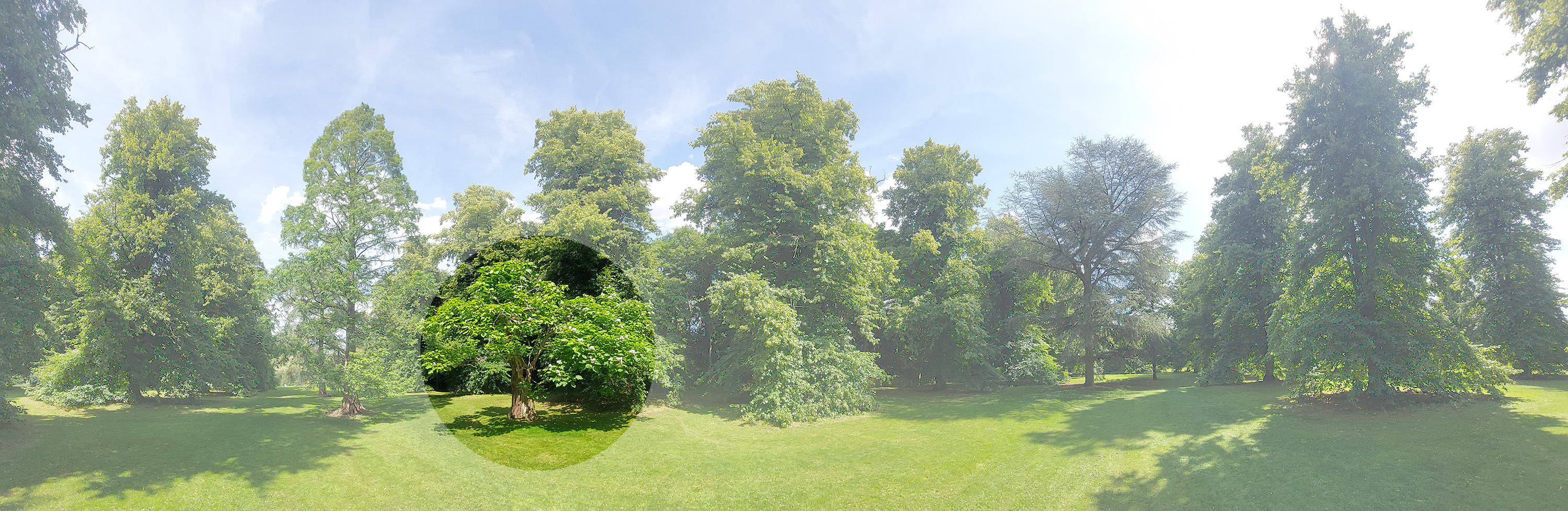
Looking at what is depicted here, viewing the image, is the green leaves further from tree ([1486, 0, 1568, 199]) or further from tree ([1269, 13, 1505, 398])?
tree ([1486, 0, 1568, 199])

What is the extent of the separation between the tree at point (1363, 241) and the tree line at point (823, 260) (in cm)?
7

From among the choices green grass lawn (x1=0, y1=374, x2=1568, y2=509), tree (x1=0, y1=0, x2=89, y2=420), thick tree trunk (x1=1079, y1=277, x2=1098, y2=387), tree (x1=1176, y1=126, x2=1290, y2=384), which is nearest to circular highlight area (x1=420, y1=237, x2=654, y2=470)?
green grass lawn (x1=0, y1=374, x2=1568, y2=509)

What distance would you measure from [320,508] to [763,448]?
8.45m

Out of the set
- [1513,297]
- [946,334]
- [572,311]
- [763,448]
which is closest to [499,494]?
[572,311]

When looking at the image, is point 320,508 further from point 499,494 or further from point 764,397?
point 764,397

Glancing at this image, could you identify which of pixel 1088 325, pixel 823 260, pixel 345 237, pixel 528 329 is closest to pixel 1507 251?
pixel 1088 325

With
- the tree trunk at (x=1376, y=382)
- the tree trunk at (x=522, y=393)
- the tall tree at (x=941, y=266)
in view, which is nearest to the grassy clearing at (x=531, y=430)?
the tree trunk at (x=522, y=393)

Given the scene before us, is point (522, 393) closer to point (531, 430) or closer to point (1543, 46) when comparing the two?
point (531, 430)

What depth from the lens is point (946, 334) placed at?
84.2 ft

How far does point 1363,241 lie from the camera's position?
1518cm

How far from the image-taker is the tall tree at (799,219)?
19359 millimetres

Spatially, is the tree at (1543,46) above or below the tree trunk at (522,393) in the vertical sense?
above

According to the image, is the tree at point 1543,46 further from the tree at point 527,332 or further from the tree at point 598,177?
the tree at point 598,177

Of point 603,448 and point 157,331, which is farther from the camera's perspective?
point 157,331
